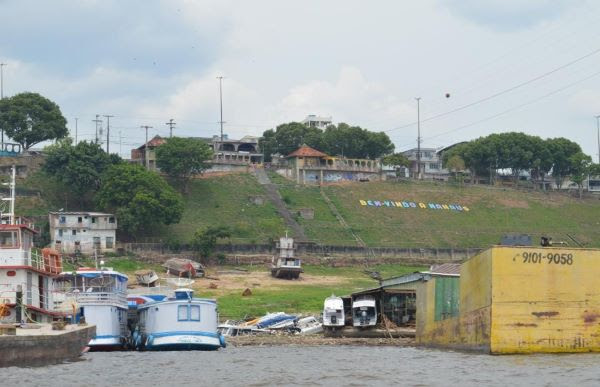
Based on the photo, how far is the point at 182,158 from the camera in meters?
144

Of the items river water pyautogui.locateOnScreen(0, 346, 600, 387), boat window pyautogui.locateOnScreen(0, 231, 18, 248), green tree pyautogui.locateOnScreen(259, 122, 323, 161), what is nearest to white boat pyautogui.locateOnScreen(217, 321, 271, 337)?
river water pyautogui.locateOnScreen(0, 346, 600, 387)

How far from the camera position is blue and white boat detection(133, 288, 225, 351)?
6272cm

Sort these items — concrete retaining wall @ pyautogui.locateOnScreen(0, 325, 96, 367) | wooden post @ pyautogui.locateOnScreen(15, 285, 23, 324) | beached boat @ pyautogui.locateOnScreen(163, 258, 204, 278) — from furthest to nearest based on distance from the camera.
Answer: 1. beached boat @ pyautogui.locateOnScreen(163, 258, 204, 278)
2. wooden post @ pyautogui.locateOnScreen(15, 285, 23, 324)
3. concrete retaining wall @ pyautogui.locateOnScreen(0, 325, 96, 367)

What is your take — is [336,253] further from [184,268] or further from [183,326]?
[183,326]

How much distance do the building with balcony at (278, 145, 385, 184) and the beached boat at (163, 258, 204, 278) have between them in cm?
4803

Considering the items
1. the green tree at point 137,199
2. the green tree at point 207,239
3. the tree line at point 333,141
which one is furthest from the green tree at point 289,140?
the green tree at point 207,239

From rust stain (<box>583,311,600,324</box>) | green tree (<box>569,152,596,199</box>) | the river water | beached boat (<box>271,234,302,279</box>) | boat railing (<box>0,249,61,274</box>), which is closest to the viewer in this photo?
the river water

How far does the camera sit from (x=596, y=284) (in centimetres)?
5131

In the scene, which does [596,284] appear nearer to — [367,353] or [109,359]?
[367,353]

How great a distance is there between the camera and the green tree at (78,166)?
429 feet

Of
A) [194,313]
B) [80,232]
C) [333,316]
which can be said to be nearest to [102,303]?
[194,313]

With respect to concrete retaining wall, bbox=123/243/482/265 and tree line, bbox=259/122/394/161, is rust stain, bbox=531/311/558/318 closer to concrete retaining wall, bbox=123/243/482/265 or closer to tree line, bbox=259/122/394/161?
concrete retaining wall, bbox=123/243/482/265

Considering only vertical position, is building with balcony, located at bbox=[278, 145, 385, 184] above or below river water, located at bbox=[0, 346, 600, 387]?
above

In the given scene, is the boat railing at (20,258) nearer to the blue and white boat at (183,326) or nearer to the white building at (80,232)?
the blue and white boat at (183,326)
